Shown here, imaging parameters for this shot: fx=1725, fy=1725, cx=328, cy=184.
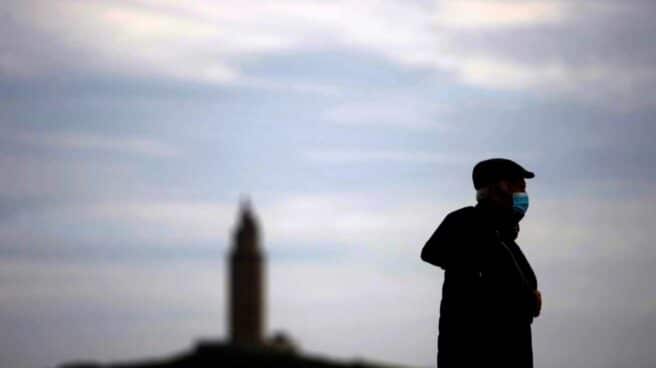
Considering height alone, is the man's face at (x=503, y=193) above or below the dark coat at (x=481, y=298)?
above

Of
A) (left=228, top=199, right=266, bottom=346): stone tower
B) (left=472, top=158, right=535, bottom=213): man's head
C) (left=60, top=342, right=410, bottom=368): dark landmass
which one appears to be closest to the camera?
(left=472, top=158, right=535, bottom=213): man's head

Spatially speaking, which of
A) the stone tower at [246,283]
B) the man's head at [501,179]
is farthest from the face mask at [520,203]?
the stone tower at [246,283]

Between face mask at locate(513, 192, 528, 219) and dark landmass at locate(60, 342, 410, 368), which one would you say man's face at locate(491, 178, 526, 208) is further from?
dark landmass at locate(60, 342, 410, 368)

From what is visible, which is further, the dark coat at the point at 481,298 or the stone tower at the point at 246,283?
the stone tower at the point at 246,283

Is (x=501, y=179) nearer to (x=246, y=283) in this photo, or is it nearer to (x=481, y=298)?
(x=481, y=298)

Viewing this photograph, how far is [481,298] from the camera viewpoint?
8734 mm

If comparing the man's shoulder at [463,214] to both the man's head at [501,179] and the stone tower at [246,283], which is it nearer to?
the man's head at [501,179]

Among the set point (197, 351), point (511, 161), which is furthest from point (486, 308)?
point (197, 351)

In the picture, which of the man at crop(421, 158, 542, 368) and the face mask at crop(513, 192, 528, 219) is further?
the face mask at crop(513, 192, 528, 219)

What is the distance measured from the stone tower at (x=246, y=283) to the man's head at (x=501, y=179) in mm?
127756

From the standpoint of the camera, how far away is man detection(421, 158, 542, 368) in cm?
873

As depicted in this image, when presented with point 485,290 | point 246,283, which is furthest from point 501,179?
point 246,283

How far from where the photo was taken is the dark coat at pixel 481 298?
Result: 344 inches

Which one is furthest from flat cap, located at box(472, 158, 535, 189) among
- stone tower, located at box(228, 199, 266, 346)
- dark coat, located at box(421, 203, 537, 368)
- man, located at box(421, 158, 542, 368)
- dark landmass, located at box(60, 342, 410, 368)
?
stone tower, located at box(228, 199, 266, 346)
